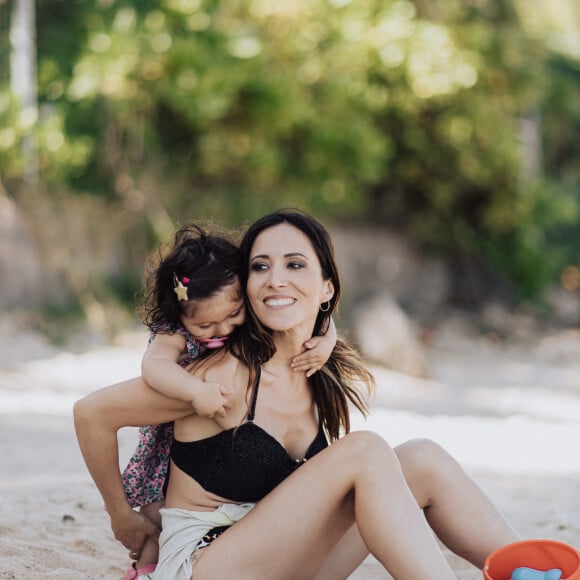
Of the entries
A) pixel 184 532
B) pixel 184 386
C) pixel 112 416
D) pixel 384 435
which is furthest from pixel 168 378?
pixel 384 435

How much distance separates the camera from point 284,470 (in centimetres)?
235

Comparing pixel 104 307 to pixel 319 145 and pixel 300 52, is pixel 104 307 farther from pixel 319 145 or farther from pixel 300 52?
pixel 300 52

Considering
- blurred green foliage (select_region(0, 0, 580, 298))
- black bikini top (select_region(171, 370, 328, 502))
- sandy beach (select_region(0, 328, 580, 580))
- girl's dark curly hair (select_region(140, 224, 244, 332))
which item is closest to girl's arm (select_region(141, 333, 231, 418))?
black bikini top (select_region(171, 370, 328, 502))

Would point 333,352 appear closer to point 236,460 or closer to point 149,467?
point 236,460

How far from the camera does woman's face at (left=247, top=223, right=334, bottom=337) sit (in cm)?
237

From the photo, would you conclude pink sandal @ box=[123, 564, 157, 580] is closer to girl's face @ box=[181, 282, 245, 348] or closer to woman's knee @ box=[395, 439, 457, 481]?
girl's face @ box=[181, 282, 245, 348]

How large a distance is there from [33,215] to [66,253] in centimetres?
49

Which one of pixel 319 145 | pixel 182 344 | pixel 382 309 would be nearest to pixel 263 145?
pixel 319 145

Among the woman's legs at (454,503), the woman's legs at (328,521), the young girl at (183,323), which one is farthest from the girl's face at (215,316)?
the woman's legs at (454,503)

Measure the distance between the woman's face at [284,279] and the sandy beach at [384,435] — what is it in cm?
104

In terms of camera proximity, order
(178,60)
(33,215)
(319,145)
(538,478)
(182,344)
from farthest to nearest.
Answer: (319,145)
(178,60)
(33,215)
(538,478)
(182,344)

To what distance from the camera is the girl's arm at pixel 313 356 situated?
2.46m

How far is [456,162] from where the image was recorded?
11734mm

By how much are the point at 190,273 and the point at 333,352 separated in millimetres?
583
